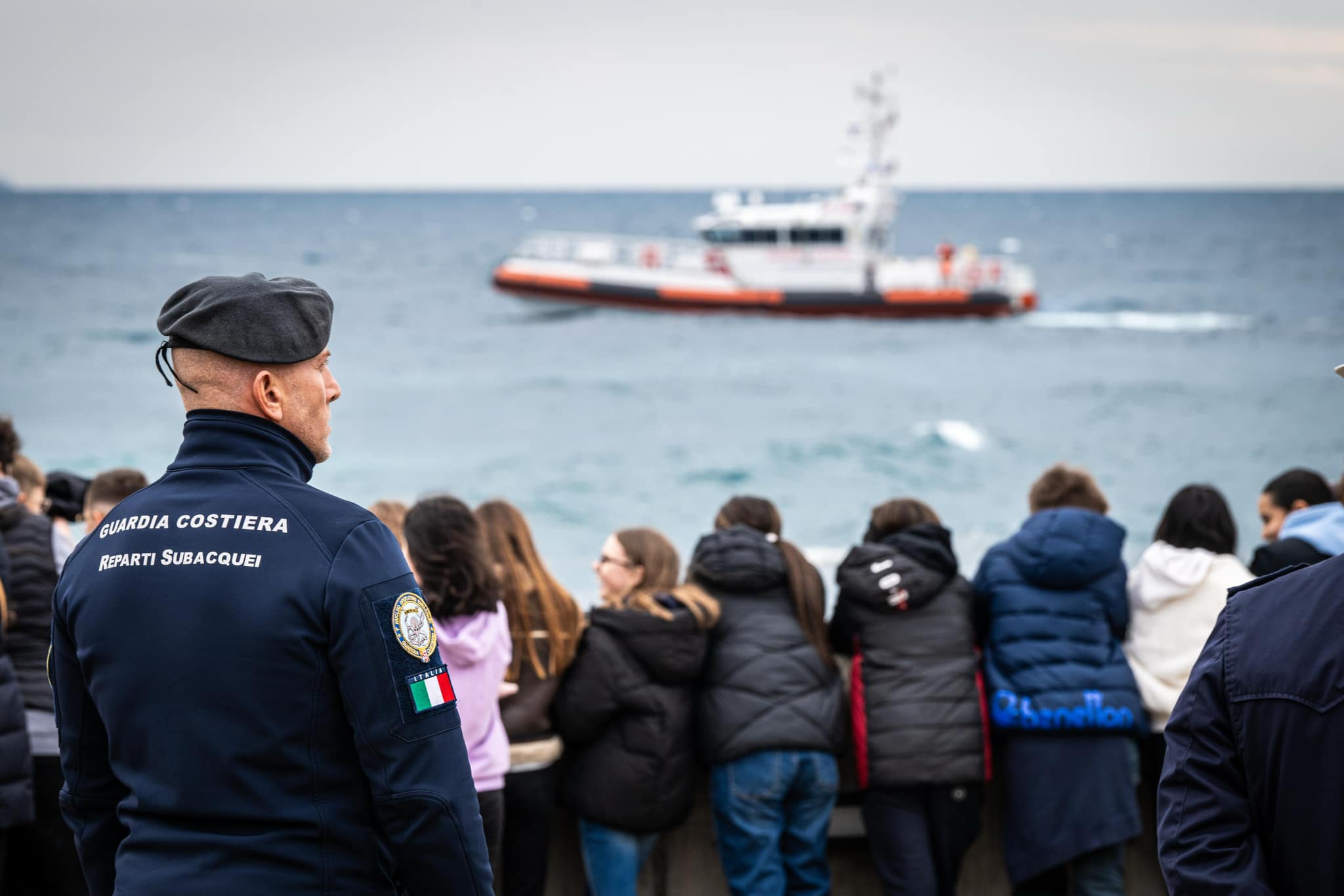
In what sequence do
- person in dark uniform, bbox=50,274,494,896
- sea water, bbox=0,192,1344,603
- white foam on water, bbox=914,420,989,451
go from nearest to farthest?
person in dark uniform, bbox=50,274,494,896 → sea water, bbox=0,192,1344,603 → white foam on water, bbox=914,420,989,451

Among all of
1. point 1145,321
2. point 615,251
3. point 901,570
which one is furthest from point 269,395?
point 1145,321

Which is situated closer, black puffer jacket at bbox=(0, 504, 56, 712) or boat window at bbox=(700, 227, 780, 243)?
black puffer jacket at bbox=(0, 504, 56, 712)

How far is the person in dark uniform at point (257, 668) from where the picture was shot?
1.61m

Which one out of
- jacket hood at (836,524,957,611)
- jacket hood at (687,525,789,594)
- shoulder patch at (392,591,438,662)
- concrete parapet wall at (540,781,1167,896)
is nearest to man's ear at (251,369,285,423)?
shoulder patch at (392,591,438,662)

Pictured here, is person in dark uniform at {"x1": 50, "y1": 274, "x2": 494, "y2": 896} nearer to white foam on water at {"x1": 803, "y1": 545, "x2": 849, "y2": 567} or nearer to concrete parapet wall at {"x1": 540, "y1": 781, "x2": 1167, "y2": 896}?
concrete parapet wall at {"x1": 540, "y1": 781, "x2": 1167, "y2": 896}

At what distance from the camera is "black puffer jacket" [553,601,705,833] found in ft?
10.8

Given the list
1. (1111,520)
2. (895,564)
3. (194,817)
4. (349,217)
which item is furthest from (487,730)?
(349,217)

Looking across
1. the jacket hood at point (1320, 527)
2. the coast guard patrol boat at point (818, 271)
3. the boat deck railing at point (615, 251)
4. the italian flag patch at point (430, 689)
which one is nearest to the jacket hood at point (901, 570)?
the jacket hood at point (1320, 527)

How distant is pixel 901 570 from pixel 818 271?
32.8m

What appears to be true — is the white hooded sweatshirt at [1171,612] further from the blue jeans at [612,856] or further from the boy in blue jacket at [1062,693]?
the blue jeans at [612,856]

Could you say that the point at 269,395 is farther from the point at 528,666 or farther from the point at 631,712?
the point at 631,712

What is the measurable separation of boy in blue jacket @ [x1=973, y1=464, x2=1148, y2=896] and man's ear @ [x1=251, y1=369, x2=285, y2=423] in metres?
2.25

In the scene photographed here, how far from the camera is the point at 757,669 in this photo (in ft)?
11.1

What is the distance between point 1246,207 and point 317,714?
157437mm
